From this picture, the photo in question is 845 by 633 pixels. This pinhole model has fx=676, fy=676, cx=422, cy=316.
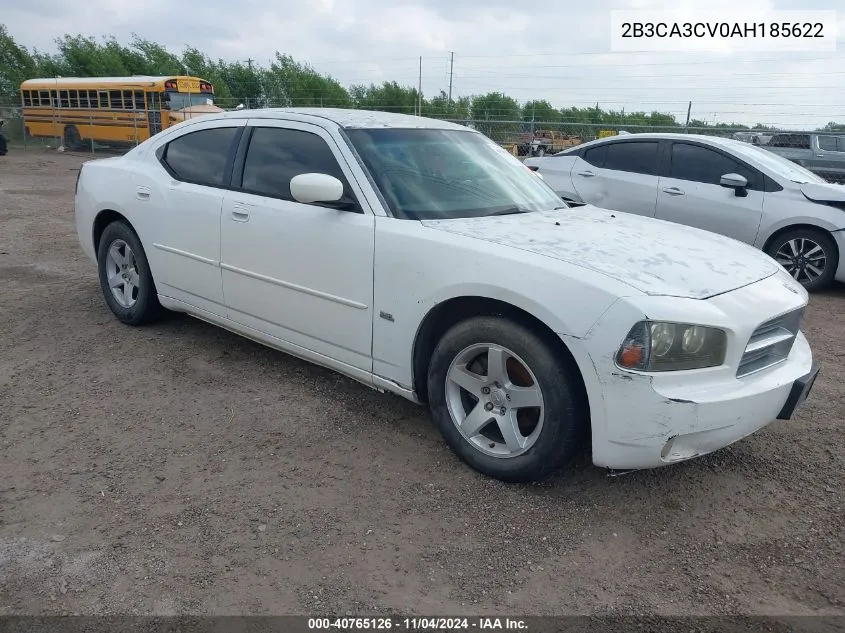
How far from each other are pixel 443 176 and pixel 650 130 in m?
12.3

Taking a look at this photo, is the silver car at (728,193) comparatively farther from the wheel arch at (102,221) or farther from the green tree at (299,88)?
the green tree at (299,88)

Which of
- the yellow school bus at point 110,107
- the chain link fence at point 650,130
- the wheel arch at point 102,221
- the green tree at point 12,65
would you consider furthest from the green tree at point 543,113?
the green tree at point 12,65

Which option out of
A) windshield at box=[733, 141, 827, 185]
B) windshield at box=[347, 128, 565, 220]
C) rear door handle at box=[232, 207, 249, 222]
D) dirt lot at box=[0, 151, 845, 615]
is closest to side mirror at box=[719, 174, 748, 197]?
windshield at box=[733, 141, 827, 185]

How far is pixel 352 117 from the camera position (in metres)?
4.02

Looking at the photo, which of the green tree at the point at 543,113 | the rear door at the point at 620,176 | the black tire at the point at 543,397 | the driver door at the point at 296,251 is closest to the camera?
the black tire at the point at 543,397

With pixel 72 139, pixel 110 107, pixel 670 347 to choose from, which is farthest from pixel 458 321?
pixel 72 139

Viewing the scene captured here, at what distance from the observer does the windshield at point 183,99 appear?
77.7ft

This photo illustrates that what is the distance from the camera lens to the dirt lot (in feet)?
7.91

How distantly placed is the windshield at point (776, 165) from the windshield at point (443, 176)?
4.09 meters

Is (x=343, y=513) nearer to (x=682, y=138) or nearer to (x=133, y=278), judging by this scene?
(x=133, y=278)

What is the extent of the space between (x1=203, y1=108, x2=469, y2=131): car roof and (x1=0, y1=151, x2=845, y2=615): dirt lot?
62.0 inches

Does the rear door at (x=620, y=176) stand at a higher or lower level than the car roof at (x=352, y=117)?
lower

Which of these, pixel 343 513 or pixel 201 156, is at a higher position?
pixel 201 156

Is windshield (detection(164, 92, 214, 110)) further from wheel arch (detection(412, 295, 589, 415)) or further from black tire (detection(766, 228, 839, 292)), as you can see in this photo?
wheel arch (detection(412, 295, 589, 415))
